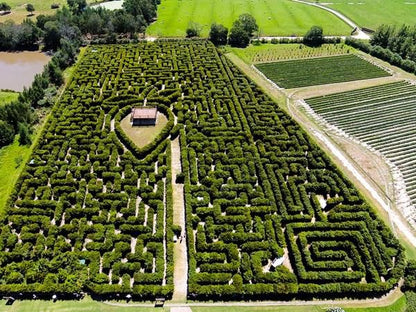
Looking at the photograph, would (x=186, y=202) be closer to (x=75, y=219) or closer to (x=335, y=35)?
(x=75, y=219)

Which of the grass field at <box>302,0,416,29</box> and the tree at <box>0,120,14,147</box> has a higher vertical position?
the grass field at <box>302,0,416,29</box>

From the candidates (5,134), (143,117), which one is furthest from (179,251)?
(5,134)

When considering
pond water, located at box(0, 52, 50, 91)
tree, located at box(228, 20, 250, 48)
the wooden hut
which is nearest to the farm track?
tree, located at box(228, 20, 250, 48)

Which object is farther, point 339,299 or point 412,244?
point 412,244

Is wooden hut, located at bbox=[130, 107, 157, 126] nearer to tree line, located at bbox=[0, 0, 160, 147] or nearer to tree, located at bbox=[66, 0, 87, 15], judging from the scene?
tree line, located at bbox=[0, 0, 160, 147]

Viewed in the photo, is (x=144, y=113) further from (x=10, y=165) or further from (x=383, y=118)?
(x=383, y=118)

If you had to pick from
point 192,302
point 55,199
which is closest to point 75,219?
point 55,199
